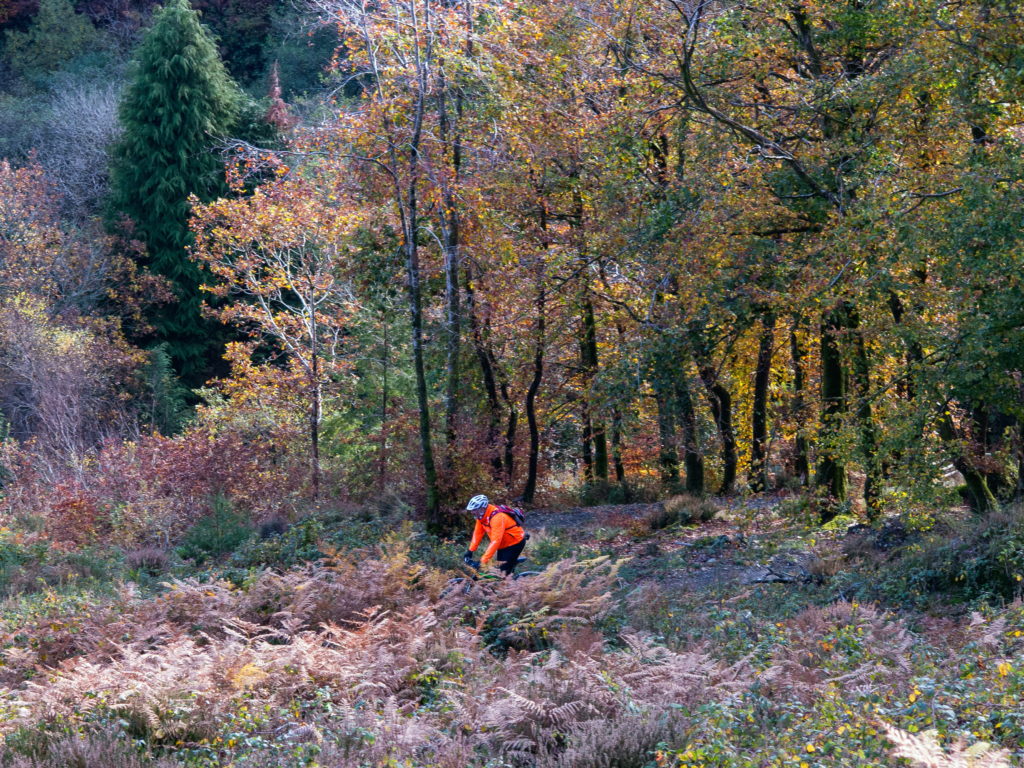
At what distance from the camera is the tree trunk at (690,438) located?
19000mm

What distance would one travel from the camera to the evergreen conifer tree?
3950 cm

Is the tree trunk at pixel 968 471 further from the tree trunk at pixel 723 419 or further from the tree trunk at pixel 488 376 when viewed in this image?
the tree trunk at pixel 488 376

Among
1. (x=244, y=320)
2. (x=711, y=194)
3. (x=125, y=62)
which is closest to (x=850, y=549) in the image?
(x=711, y=194)

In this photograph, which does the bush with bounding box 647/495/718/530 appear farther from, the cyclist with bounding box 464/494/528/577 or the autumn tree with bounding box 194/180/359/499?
the autumn tree with bounding box 194/180/359/499

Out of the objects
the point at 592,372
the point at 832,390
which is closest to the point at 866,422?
the point at 832,390

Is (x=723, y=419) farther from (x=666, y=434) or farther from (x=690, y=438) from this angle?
(x=690, y=438)

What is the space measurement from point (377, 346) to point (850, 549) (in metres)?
16.6

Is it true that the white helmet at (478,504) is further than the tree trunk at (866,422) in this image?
No

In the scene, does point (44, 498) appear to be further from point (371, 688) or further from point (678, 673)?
point (678, 673)

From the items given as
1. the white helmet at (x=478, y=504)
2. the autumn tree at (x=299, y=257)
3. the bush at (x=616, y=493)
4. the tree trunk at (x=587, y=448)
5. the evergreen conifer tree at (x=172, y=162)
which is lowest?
the bush at (x=616, y=493)

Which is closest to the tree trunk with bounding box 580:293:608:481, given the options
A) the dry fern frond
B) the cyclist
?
the cyclist

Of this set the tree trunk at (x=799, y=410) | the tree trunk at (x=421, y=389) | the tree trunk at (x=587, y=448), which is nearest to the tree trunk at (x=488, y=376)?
the tree trunk at (x=587, y=448)

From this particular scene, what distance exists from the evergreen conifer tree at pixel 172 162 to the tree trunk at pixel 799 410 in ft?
80.6

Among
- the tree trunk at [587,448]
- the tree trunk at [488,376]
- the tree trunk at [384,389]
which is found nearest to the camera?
the tree trunk at [488,376]
